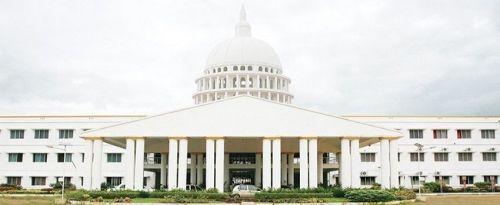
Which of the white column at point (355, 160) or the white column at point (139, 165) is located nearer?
the white column at point (139, 165)

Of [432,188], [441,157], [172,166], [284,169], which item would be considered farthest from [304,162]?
[441,157]

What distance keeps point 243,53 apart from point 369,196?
38.4 metres

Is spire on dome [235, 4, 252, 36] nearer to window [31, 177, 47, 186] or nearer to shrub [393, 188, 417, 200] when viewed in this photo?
window [31, 177, 47, 186]

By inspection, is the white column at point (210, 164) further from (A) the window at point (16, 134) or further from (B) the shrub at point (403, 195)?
(A) the window at point (16, 134)

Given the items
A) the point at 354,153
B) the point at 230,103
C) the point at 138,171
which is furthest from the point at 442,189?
the point at 138,171

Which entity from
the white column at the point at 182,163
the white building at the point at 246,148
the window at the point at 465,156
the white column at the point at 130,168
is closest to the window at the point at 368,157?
the white building at the point at 246,148

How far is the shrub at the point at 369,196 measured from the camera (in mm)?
35875

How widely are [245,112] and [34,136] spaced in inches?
1450

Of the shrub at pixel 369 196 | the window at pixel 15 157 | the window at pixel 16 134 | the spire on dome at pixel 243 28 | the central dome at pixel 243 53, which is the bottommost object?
the shrub at pixel 369 196

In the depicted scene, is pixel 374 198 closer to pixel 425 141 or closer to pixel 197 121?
pixel 197 121

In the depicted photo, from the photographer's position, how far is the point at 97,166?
4203cm

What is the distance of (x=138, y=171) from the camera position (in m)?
41.9

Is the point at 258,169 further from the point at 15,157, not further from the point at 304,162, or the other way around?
the point at 15,157

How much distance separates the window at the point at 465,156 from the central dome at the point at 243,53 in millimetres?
25670
